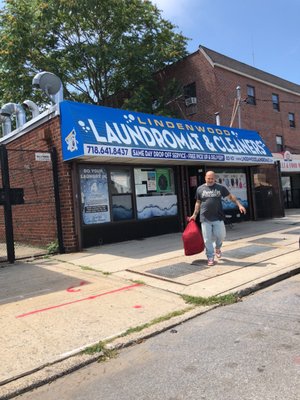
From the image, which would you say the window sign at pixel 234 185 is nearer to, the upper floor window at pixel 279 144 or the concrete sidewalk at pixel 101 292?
the concrete sidewalk at pixel 101 292

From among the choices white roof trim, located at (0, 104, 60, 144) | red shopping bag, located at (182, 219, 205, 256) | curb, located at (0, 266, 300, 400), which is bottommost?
curb, located at (0, 266, 300, 400)

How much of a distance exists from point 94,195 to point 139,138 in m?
1.98

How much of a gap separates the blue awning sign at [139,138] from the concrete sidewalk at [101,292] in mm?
2557

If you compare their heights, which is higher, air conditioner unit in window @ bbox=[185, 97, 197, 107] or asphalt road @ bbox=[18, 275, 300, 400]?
air conditioner unit in window @ bbox=[185, 97, 197, 107]

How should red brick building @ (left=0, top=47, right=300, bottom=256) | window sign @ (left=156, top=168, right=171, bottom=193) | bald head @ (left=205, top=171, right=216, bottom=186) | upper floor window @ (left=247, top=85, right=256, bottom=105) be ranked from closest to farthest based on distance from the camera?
bald head @ (left=205, top=171, right=216, bottom=186) < red brick building @ (left=0, top=47, right=300, bottom=256) < window sign @ (left=156, top=168, right=171, bottom=193) < upper floor window @ (left=247, top=85, right=256, bottom=105)

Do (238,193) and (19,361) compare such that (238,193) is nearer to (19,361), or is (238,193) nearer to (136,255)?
(136,255)

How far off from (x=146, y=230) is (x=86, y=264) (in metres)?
3.98

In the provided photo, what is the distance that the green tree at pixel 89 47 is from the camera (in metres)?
22.0

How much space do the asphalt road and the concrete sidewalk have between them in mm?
282

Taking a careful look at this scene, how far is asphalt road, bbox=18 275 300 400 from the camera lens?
326 cm

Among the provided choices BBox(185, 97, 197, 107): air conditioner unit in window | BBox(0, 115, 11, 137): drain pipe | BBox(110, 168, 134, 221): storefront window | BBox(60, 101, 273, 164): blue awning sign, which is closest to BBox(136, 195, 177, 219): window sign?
BBox(110, 168, 134, 221): storefront window

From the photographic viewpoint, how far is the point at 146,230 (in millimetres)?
12422

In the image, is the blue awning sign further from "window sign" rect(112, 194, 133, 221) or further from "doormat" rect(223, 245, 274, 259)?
"doormat" rect(223, 245, 274, 259)

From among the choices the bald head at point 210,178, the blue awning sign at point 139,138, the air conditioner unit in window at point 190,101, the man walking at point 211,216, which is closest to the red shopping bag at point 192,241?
the man walking at point 211,216
